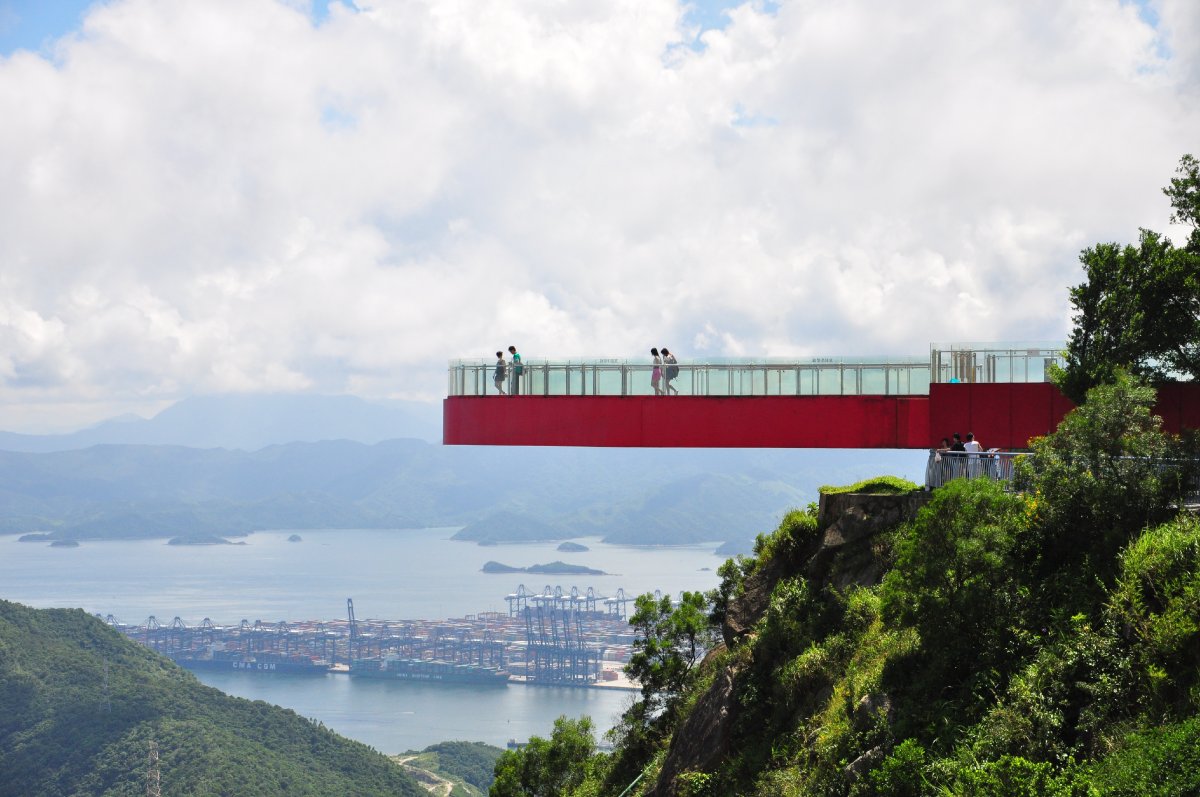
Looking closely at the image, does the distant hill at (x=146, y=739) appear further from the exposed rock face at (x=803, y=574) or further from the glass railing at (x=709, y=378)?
the exposed rock face at (x=803, y=574)

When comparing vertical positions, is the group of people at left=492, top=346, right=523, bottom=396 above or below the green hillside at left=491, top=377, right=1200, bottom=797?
above

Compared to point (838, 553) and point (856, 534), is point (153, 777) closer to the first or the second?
point (838, 553)

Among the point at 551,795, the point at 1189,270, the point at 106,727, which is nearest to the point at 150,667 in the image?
the point at 106,727

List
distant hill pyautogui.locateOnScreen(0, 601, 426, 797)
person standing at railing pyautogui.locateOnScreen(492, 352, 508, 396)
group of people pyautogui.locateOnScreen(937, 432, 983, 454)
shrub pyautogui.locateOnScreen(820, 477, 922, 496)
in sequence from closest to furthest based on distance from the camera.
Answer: group of people pyautogui.locateOnScreen(937, 432, 983, 454) → shrub pyautogui.locateOnScreen(820, 477, 922, 496) → person standing at railing pyautogui.locateOnScreen(492, 352, 508, 396) → distant hill pyautogui.locateOnScreen(0, 601, 426, 797)

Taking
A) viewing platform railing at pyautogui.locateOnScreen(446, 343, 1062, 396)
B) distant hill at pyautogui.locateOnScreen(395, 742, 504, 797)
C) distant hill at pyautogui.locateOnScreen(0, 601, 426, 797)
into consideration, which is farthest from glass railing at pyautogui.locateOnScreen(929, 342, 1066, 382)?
distant hill at pyautogui.locateOnScreen(395, 742, 504, 797)

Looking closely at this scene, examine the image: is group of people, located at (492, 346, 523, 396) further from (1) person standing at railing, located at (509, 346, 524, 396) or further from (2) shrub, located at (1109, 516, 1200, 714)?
(2) shrub, located at (1109, 516, 1200, 714)

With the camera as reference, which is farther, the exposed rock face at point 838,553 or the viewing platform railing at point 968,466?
the exposed rock face at point 838,553

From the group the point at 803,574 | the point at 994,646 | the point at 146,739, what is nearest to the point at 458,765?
the point at 146,739

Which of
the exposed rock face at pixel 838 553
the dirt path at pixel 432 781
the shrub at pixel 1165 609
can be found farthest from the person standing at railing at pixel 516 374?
the dirt path at pixel 432 781
